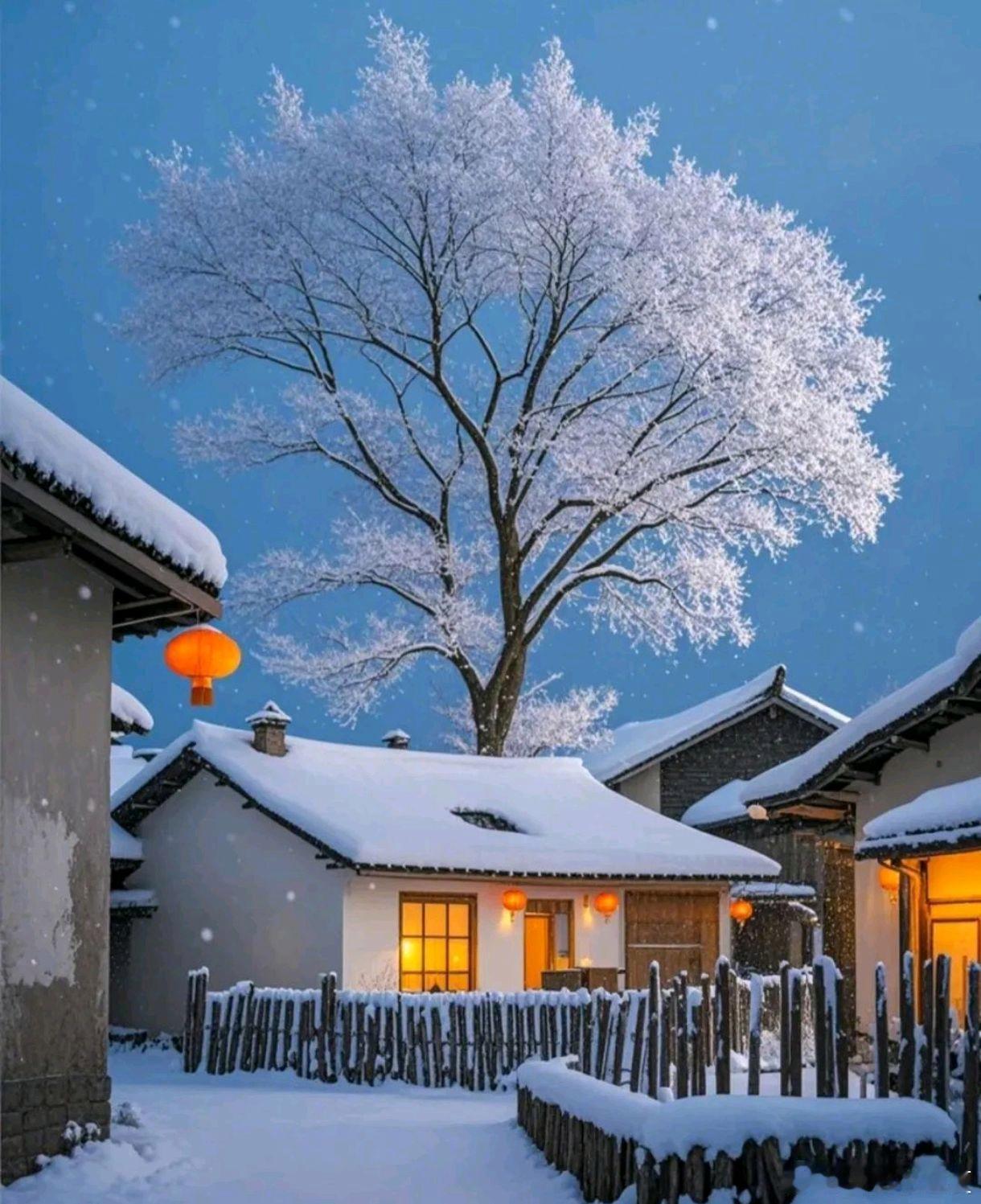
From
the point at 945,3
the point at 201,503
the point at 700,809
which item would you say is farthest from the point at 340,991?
the point at 945,3

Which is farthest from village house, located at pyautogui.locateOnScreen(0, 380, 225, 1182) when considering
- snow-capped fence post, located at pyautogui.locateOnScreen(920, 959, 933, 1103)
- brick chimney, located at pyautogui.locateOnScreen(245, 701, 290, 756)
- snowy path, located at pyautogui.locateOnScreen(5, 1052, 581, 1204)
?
brick chimney, located at pyautogui.locateOnScreen(245, 701, 290, 756)

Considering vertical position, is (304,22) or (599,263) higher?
(304,22)

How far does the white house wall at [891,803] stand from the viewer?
1716cm

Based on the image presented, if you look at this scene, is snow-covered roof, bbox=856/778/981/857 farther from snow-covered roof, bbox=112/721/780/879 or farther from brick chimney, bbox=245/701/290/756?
brick chimney, bbox=245/701/290/756

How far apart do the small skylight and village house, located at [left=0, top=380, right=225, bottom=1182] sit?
1465 centimetres

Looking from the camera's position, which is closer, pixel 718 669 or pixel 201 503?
pixel 718 669

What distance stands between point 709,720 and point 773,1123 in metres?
24.9

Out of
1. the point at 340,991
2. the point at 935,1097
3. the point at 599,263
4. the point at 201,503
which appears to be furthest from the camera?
the point at 201,503

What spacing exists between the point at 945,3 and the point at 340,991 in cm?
17602

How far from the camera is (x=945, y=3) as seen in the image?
7013 inches

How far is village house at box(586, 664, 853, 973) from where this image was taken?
31.6m

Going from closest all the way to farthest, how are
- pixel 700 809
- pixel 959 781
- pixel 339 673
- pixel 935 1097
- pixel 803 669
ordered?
pixel 935 1097, pixel 959 781, pixel 339 673, pixel 700 809, pixel 803 669

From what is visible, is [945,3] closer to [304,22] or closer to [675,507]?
[304,22]

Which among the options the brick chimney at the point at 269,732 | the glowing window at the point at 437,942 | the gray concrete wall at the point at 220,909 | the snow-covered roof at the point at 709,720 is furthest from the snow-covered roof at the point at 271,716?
the snow-covered roof at the point at 709,720
